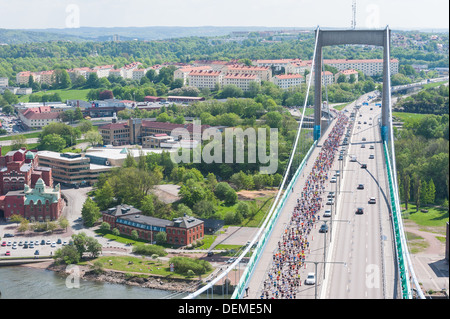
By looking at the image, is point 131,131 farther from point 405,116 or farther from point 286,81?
point 286,81

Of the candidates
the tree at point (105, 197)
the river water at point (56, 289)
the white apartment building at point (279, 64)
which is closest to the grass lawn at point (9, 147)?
the tree at point (105, 197)

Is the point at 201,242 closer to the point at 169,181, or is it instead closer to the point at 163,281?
the point at 163,281

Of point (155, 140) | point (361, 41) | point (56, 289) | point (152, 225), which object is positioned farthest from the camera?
point (155, 140)

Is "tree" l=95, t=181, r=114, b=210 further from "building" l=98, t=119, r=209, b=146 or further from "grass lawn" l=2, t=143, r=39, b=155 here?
"building" l=98, t=119, r=209, b=146

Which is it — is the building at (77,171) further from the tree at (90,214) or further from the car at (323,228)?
the car at (323,228)

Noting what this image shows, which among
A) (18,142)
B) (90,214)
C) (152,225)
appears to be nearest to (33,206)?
(90,214)

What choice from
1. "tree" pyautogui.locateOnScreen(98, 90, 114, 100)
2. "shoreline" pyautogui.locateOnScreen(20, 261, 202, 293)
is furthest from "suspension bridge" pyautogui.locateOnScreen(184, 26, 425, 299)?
"tree" pyautogui.locateOnScreen(98, 90, 114, 100)

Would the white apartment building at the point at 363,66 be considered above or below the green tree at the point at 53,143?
above
